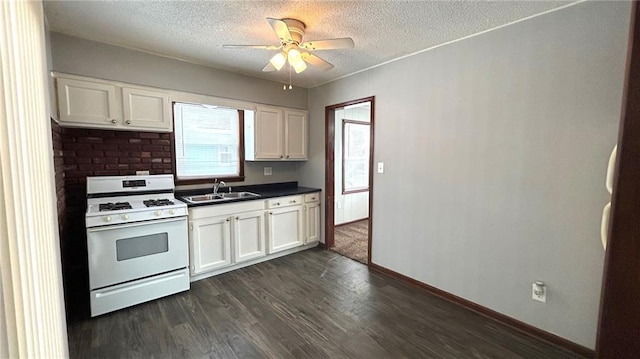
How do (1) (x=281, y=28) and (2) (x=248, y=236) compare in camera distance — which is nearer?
(1) (x=281, y=28)

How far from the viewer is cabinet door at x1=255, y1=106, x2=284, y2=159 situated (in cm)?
360

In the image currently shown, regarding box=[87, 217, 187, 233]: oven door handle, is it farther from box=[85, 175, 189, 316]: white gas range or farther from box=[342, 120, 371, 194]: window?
box=[342, 120, 371, 194]: window

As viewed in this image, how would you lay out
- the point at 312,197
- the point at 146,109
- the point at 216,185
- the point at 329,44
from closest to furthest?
1. the point at 329,44
2. the point at 146,109
3. the point at 216,185
4. the point at 312,197

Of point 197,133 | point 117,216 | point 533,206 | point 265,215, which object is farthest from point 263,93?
point 533,206

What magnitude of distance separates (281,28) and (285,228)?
244 cm

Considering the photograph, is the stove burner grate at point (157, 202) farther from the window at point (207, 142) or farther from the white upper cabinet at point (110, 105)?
the white upper cabinet at point (110, 105)

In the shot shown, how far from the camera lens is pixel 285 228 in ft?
11.9

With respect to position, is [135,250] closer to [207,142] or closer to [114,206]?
[114,206]

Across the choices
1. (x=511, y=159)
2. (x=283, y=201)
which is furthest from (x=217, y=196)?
(x=511, y=159)

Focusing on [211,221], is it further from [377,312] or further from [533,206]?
[533,206]

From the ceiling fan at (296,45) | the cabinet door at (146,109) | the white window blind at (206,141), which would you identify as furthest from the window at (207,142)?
the ceiling fan at (296,45)

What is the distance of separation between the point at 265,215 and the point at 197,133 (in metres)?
1.33

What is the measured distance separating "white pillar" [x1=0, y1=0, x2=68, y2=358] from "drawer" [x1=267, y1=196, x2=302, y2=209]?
8.02 feet

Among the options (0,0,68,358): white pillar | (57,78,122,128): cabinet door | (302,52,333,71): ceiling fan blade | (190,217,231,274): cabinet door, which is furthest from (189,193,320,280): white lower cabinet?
(0,0,68,358): white pillar
